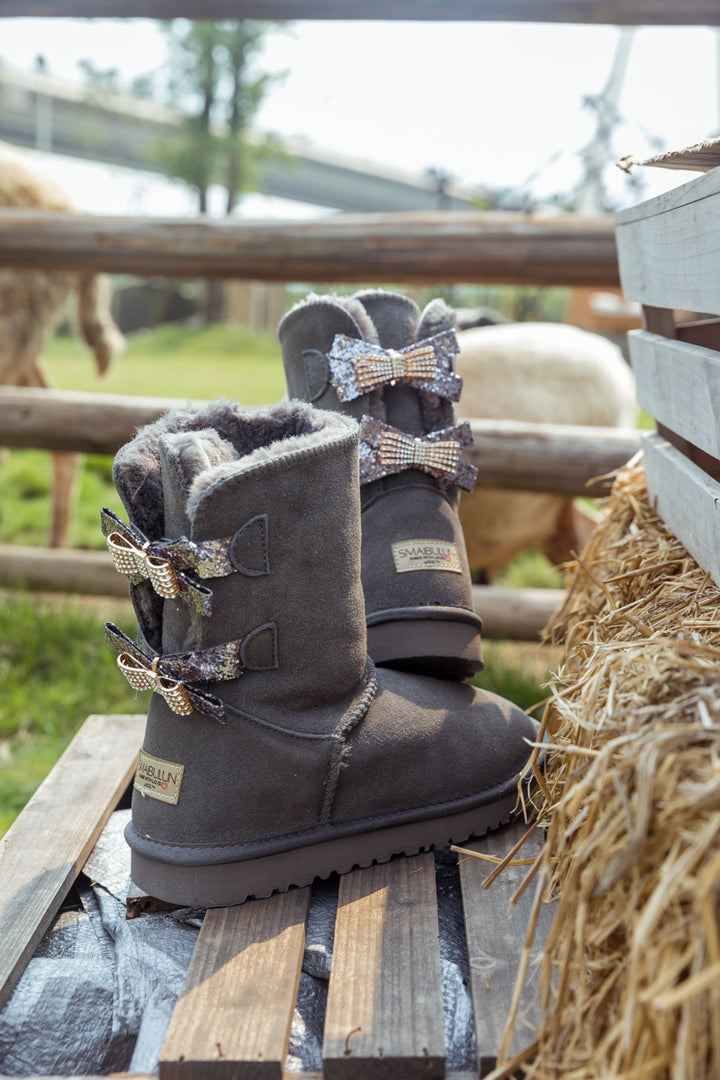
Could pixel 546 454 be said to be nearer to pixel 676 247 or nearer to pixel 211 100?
pixel 676 247

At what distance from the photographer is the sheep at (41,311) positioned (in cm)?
378

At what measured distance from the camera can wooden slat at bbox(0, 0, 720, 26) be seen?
9.09 ft

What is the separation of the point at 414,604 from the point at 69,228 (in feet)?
8.18

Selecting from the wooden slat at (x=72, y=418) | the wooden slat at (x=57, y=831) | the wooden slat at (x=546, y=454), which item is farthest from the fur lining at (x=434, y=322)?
the wooden slat at (x=72, y=418)

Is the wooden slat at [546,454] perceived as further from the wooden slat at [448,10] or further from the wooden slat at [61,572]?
the wooden slat at [448,10]

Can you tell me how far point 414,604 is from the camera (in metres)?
1.41

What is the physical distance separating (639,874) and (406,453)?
0.84m

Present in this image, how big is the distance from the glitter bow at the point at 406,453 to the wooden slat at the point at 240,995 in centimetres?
65

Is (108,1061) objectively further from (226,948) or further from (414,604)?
(414,604)

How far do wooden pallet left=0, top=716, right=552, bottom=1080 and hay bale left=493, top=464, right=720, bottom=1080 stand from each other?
0.31 ft

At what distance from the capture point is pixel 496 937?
106 centimetres

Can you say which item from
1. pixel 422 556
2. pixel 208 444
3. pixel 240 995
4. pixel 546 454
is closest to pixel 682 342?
pixel 422 556

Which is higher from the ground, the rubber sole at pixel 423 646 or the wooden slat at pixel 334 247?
the wooden slat at pixel 334 247

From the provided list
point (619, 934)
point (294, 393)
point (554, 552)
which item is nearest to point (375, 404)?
point (294, 393)
